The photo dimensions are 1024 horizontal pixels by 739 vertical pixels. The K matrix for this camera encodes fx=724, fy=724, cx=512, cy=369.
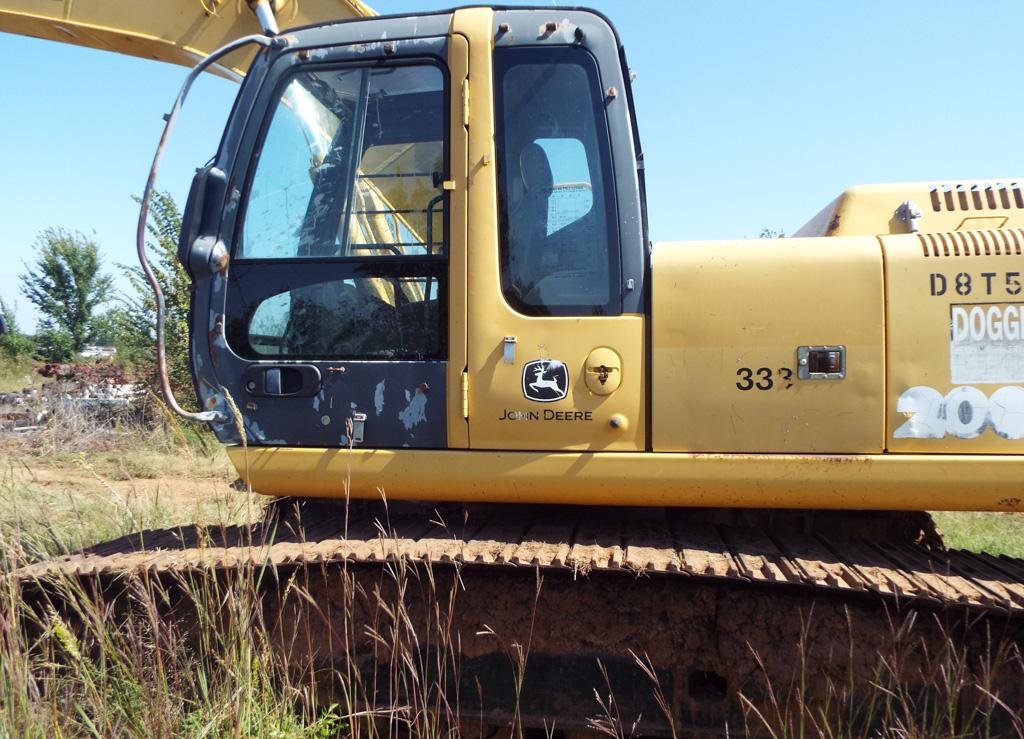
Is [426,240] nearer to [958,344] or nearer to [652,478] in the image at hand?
[652,478]

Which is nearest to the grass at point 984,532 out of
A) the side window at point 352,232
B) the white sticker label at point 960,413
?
the white sticker label at point 960,413

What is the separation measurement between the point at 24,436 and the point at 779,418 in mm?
9114

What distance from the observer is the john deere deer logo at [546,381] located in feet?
8.07

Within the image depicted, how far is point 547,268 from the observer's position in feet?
8.31

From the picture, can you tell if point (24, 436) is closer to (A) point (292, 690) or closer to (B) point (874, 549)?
(A) point (292, 690)

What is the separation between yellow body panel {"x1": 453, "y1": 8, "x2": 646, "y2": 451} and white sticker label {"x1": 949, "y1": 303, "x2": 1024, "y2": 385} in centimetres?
100

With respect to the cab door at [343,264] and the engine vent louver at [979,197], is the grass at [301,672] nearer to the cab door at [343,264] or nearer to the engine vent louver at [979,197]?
the cab door at [343,264]

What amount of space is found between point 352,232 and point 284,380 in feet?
1.94

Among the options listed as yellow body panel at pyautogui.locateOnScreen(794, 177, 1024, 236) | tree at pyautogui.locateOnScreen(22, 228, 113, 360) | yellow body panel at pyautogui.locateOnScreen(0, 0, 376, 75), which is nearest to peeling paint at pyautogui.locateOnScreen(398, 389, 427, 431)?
yellow body panel at pyautogui.locateOnScreen(794, 177, 1024, 236)

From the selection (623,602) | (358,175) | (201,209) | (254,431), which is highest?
(358,175)

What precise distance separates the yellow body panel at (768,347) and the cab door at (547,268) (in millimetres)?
140

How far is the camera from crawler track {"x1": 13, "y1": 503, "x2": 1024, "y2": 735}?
2.29m

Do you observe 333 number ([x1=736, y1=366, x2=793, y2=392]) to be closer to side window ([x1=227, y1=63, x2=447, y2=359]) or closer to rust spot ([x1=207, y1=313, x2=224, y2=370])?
side window ([x1=227, y1=63, x2=447, y2=359])

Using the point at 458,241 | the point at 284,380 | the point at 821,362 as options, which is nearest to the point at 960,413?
the point at 821,362
